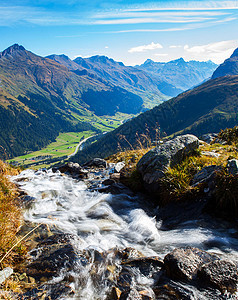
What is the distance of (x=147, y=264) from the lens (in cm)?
621

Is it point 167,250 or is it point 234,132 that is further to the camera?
point 234,132

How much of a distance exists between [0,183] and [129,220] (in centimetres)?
735

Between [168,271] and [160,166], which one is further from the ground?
[160,166]

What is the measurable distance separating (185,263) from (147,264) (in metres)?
1.23

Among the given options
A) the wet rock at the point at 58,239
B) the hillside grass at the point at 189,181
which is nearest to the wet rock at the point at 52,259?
the wet rock at the point at 58,239

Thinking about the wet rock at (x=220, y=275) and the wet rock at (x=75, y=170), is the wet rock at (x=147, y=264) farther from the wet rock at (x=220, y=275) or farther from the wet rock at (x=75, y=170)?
the wet rock at (x=75, y=170)

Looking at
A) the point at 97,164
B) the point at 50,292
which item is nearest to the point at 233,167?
the point at 50,292

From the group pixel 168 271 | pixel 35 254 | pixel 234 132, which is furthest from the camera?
pixel 234 132

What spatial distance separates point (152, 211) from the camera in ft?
33.8

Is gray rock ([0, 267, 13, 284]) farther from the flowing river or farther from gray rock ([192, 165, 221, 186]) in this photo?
gray rock ([192, 165, 221, 186])

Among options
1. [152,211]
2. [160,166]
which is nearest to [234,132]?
[160,166]

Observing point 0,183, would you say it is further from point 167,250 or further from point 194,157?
point 194,157

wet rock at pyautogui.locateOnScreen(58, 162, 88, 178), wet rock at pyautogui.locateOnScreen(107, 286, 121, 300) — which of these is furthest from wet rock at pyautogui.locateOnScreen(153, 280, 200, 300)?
wet rock at pyautogui.locateOnScreen(58, 162, 88, 178)

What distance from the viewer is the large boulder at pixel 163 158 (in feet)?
36.4
